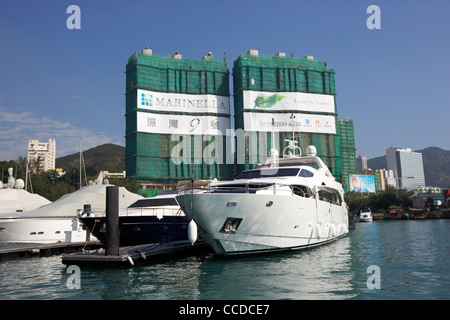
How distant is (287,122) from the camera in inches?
3812

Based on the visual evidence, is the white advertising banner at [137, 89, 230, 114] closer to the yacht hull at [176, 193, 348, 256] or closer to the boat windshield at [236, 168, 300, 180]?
the boat windshield at [236, 168, 300, 180]

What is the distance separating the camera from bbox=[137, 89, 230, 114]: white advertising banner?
88.6 metres

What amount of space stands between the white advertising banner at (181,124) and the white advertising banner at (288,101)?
8.63 metres

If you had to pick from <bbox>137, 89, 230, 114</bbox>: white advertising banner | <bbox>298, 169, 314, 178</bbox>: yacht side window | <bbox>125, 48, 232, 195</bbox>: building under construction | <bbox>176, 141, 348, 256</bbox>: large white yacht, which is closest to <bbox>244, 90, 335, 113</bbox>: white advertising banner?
<bbox>125, 48, 232, 195</bbox>: building under construction

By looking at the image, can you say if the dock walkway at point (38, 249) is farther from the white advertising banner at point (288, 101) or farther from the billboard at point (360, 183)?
the billboard at point (360, 183)

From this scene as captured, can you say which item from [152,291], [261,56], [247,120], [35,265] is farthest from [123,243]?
[261,56]

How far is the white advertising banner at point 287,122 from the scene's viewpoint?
94375mm

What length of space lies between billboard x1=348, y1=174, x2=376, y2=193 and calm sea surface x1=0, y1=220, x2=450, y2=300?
10580 centimetres

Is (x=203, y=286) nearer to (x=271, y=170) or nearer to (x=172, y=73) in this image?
(x=271, y=170)

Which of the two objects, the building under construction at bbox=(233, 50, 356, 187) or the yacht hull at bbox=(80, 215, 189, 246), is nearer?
the yacht hull at bbox=(80, 215, 189, 246)

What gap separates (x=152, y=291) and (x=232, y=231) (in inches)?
212

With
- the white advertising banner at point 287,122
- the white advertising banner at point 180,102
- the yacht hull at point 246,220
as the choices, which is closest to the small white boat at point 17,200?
the yacht hull at point 246,220

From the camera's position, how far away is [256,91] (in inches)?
3770

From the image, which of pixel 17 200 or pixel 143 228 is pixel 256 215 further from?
pixel 17 200
